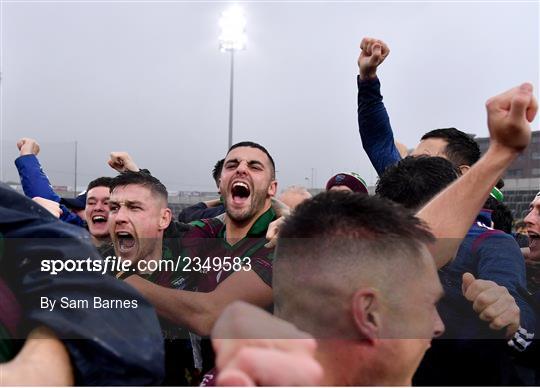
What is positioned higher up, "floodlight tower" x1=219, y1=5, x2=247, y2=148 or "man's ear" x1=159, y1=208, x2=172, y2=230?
"floodlight tower" x1=219, y1=5, x2=247, y2=148

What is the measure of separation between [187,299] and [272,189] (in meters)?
1.13

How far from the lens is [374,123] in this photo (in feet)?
10.1

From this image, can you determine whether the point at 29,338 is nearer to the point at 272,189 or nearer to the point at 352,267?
the point at 352,267

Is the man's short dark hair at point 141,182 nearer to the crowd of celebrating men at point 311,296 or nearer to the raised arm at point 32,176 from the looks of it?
the crowd of celebrating men at point 311,296

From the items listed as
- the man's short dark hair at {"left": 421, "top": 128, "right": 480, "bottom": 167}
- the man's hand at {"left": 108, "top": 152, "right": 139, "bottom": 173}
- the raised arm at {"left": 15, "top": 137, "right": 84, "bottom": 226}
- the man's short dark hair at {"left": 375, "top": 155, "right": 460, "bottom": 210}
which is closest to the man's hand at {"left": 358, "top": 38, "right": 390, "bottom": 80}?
the man's short dark hair at {"left": 421, "top": 128, "right": 480, "bottom": 167}

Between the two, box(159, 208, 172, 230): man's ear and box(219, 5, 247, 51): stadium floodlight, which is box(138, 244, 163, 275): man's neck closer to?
box(159, 208, 172, 230): man's ear

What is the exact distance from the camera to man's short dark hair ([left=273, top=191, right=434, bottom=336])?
3.36ft

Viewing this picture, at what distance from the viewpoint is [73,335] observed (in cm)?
82

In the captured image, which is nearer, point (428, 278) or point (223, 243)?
point (428, 278)

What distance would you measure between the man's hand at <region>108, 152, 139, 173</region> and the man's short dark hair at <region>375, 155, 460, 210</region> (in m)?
2.04

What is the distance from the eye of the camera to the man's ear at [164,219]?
2758mm

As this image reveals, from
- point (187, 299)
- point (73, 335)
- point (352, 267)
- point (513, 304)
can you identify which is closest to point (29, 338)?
point (73, 335)

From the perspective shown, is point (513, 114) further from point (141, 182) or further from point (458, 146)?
point (141, 182)

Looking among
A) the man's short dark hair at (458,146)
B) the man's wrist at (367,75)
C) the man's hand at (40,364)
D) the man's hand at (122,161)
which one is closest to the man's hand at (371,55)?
the man's wrist at (367,75)
